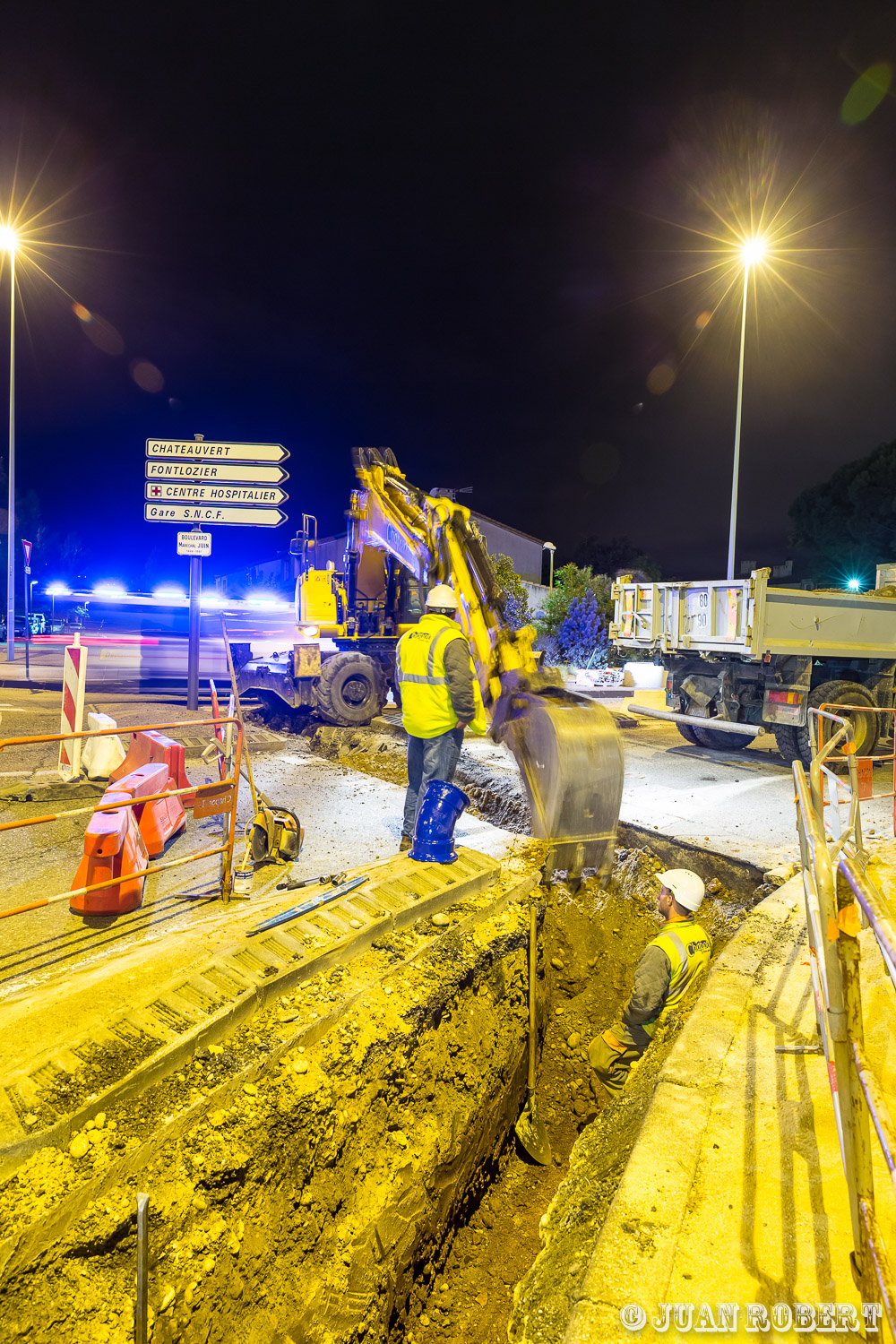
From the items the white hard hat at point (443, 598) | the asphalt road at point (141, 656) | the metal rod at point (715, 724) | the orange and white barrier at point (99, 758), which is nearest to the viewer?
the white hard hat at point (443, 598)

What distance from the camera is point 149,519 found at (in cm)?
1105

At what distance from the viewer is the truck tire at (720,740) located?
10.4m

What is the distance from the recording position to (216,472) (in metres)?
10.9

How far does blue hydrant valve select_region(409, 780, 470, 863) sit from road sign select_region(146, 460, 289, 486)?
7.80 m

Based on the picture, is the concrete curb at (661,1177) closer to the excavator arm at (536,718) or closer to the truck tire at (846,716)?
the excavator arm at (536,718)

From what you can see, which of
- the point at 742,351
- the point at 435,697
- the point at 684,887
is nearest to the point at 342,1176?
Answer: the point at 684,887

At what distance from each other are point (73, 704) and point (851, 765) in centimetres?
716

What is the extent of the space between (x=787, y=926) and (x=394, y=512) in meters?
5.79

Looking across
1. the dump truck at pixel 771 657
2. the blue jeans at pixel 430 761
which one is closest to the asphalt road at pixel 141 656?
the dump truck at pixel 771 657

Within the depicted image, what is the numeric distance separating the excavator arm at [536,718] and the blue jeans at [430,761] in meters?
0.66

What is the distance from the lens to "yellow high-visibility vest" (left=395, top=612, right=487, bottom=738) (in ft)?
15.4

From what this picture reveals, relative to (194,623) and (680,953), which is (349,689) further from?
(680,953)

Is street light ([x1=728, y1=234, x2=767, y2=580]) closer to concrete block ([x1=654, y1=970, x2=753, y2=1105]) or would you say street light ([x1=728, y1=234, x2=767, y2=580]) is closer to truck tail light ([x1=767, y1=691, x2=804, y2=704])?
truck tail light ([x1=767, y1=691, x2=804, y2=704])

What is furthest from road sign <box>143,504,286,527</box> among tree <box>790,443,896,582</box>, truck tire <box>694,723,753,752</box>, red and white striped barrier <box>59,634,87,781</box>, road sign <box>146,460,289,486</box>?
tree <box>790,443,896,582</box>
